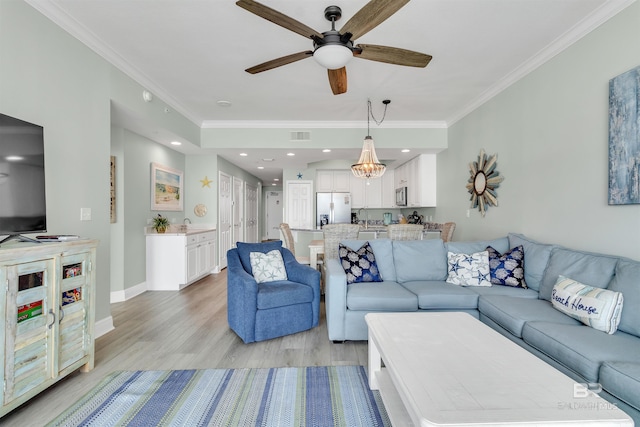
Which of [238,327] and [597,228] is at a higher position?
[597,228]

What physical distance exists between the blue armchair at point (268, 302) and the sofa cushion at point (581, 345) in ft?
6.05

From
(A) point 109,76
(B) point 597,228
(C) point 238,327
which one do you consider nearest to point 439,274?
(B) point 597,228

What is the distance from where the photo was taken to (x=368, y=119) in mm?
4863

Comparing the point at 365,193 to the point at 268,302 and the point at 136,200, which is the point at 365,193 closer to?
the point at 136,200

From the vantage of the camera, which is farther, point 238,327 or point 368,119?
point 368,119

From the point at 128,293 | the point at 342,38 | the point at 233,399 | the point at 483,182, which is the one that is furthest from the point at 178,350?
the point at 483,182

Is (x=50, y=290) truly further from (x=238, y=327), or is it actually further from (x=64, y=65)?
(x=64, y=65)

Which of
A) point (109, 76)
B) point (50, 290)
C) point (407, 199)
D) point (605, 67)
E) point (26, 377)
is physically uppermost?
point (109, 76)

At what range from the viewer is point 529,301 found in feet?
8.09

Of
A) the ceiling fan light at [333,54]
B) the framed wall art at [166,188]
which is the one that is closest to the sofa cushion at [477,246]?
the ceiling fan light at [333,54]

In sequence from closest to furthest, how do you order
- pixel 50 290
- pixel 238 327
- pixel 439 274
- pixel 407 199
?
pixel 50 290
pixel 238 327
pixel 439 274
pixel 407 199

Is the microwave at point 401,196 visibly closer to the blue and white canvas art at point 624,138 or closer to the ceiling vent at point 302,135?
the ceiling vent at point 302,135

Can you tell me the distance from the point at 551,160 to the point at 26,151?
13.9 feet

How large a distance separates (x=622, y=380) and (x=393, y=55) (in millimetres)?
2303
